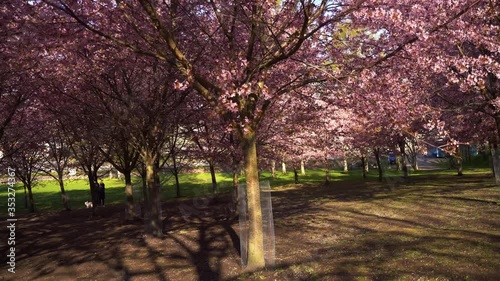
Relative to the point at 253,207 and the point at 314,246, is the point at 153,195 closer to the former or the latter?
the point at 314,246

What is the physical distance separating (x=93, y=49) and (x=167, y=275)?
665cm

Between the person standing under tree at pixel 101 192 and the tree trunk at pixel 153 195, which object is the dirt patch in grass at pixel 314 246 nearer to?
the tree trunk at pixel 153 195

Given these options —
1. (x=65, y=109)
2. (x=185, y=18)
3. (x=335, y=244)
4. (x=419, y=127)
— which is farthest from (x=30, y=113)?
(x=419, y=127)

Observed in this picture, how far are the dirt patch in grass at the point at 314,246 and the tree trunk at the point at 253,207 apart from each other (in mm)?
376

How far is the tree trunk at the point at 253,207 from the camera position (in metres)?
8.51

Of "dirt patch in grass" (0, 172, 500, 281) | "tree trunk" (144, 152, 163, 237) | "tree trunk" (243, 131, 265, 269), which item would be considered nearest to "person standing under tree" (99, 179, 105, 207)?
"dirt patch in grass" (0, 172, 500, 281)

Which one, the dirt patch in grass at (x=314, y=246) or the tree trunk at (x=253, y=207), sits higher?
the tree trunk at (x=253, y=207)

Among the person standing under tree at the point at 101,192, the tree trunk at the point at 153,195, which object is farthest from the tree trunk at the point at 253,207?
the person standing under tree at the point at 101,192

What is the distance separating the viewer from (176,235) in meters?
13.8

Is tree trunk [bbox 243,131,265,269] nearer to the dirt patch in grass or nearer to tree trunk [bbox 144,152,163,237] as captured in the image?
the dirt patch in grass

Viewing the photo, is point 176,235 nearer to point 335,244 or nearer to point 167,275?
point 167,275

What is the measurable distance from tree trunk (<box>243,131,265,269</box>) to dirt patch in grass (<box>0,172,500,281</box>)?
1.23 feet

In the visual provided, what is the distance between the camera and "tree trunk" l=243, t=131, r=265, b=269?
8508 millimetres

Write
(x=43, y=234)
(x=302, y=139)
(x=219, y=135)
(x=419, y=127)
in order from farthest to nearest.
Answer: (x=302, y=139), (x=419, y=127), (x=219, y=135), (x=43, y=234)
